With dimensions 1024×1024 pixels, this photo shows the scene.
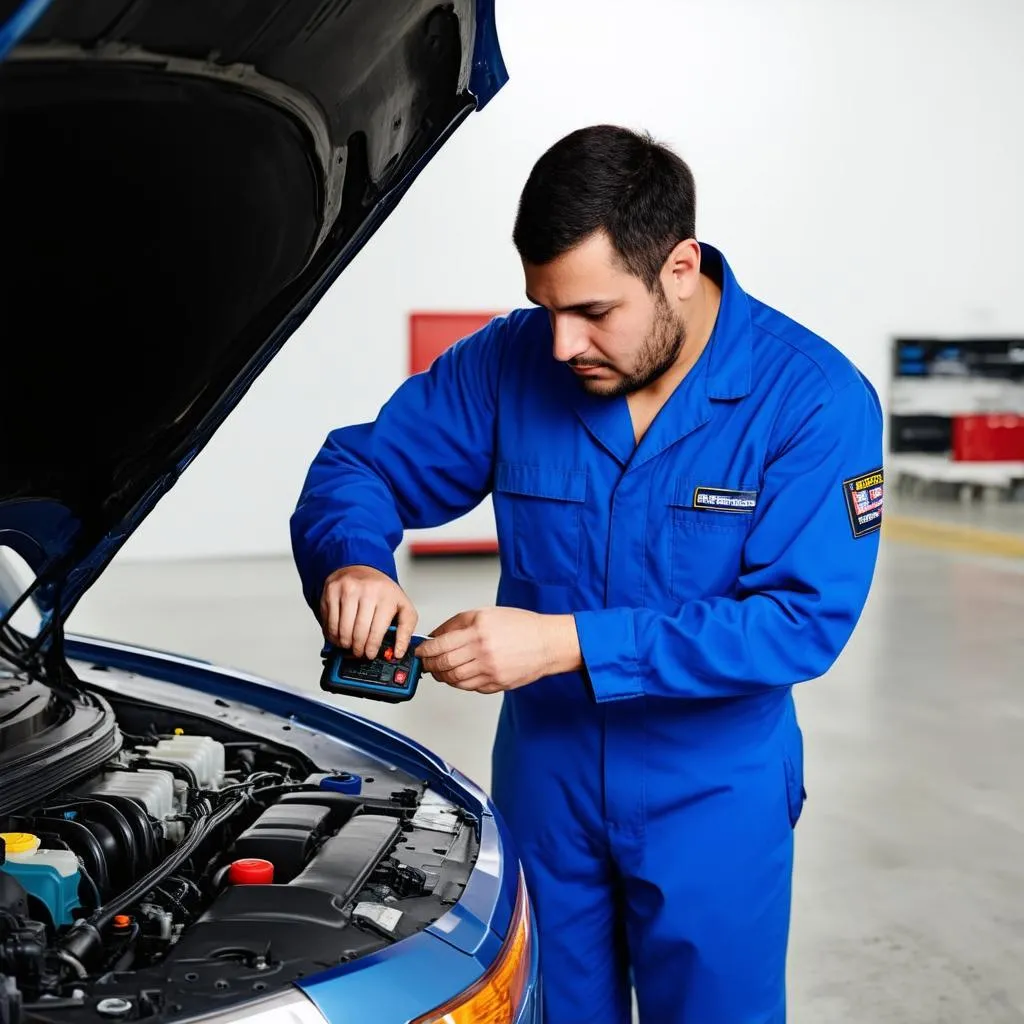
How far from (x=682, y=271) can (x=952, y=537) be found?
793 cm

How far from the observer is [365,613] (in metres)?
1.64

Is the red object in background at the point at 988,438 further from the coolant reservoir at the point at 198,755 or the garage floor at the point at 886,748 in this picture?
the coolant reservoir at the point at 198,755

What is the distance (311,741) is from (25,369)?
647 mm

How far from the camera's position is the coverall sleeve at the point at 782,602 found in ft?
5.48

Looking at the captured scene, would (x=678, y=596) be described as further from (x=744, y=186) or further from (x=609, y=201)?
(x=744, y=186)

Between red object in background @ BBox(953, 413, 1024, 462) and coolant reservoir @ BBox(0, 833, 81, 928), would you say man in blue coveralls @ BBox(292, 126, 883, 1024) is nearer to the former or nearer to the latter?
coolant reservoir @ BBox(0, 833, 81, 928)

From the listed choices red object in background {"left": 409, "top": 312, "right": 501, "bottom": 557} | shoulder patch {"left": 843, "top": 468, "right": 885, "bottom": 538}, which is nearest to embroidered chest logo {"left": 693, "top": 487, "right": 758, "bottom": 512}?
shoulder patch {"left": 843, "top": 468, "right": 885, "bottom": 538}

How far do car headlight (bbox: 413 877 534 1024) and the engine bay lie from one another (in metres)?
0.08

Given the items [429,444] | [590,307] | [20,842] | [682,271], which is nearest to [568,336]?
[590,307]

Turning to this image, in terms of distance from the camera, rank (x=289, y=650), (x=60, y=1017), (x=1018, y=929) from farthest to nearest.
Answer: (x=289, y=650)
(x=1018, y=929)
(x=60, y=1017)

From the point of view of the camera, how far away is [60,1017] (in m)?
1.04

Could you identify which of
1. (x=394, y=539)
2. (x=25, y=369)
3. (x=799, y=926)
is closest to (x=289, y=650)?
(x=799, y=926)

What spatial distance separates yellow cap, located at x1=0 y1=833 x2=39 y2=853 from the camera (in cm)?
135

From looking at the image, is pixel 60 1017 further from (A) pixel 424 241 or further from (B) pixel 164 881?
(A) pixel 424 241
